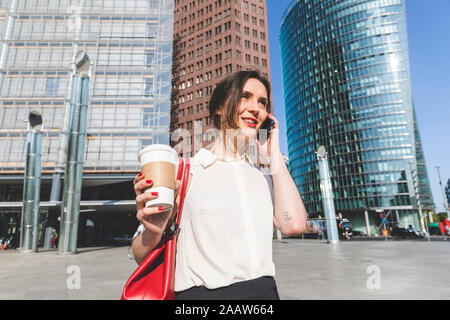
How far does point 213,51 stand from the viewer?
185 feet

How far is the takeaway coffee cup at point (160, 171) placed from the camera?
1.12m

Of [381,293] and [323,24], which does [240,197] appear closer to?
[381,293]

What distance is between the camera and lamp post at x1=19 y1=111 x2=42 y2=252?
1786cm

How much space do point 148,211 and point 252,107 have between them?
0.91 m

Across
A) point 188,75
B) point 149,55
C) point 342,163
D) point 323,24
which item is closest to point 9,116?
point 149,55

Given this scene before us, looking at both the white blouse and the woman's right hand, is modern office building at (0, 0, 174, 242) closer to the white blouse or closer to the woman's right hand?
the white blouse

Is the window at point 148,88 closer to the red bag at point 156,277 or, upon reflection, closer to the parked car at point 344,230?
the parked car at point 344,230

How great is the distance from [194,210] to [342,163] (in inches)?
2755

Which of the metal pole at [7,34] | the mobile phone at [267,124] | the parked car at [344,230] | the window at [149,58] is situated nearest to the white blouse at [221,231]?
the mobile phone at [267,124]

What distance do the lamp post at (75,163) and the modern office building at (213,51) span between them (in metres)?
34.1

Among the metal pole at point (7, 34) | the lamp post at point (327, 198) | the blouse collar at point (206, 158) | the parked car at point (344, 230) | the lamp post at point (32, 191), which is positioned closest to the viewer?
the blouse collar at point (206, 158)

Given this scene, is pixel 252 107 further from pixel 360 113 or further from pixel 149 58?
pixel 360 113

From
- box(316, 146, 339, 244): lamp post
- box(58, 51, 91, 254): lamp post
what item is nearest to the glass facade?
box(58, 51, 91, 254): lamp post
